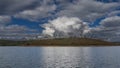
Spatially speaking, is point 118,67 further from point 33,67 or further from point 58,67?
point 33,67

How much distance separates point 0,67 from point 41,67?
47.2 ft

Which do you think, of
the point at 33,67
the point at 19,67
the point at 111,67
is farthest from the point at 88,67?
the point at 19,67

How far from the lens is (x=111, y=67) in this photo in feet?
227

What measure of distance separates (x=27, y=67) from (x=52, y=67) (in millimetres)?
8948

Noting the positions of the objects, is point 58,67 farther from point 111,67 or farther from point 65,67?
point 111,67

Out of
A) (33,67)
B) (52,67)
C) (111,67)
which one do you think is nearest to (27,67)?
(33,67)

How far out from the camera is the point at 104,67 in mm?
69625

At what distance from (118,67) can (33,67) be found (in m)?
29.9

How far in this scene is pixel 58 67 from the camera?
232 feet

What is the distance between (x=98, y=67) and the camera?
69625 mm

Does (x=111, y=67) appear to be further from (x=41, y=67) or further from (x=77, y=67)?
(x=41, y=67)

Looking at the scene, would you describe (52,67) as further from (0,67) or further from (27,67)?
(0,67)

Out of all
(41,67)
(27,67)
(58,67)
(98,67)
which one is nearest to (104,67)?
(98,67)

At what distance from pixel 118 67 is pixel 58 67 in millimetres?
20928
